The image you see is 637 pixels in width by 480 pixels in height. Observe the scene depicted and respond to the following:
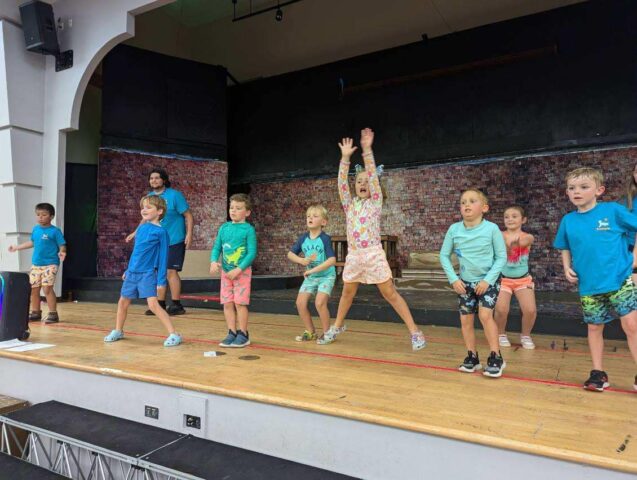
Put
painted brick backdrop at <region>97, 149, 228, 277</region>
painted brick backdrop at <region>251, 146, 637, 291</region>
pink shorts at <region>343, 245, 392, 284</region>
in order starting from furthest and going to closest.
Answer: painted brick backdrop at <region>97, 149, 228, 277</region>
painted brick backdrop at <region>251, 146, 637, 291</region>
pink shorts at <region>343, 245, 392, 284</region>

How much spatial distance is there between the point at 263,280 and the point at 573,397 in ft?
19.1

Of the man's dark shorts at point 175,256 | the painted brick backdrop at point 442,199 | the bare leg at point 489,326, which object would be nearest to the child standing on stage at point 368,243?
the bare leg at point 489,326

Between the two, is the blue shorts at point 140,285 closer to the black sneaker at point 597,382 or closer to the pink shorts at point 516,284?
the pink shorts at point 516,284

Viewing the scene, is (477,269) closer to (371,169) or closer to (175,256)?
(371,169)

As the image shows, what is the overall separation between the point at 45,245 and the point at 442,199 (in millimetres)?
6641

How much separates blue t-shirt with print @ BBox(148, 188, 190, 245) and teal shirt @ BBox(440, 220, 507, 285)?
10.3 feet

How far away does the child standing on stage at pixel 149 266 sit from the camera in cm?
344

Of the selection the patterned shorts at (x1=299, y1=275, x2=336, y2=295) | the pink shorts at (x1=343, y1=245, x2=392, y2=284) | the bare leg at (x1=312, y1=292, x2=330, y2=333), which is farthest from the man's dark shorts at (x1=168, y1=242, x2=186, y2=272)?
the pink shorts at (x1=343, y1=245, x2=392, y2=284)

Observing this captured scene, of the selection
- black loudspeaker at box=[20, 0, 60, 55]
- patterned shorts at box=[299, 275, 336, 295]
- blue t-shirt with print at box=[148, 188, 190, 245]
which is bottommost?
patterned shorts at box=[299, 275, 336, 295]

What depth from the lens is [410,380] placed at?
2414mm

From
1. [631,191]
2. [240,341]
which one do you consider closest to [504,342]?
[631,191]

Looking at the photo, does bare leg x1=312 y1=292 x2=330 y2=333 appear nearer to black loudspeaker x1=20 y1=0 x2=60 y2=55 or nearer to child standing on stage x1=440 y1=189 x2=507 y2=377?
child standing on stage x1=440 y1=189 x2=507 y2=377

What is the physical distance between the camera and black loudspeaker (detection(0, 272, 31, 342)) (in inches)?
135

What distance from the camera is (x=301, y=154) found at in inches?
413
